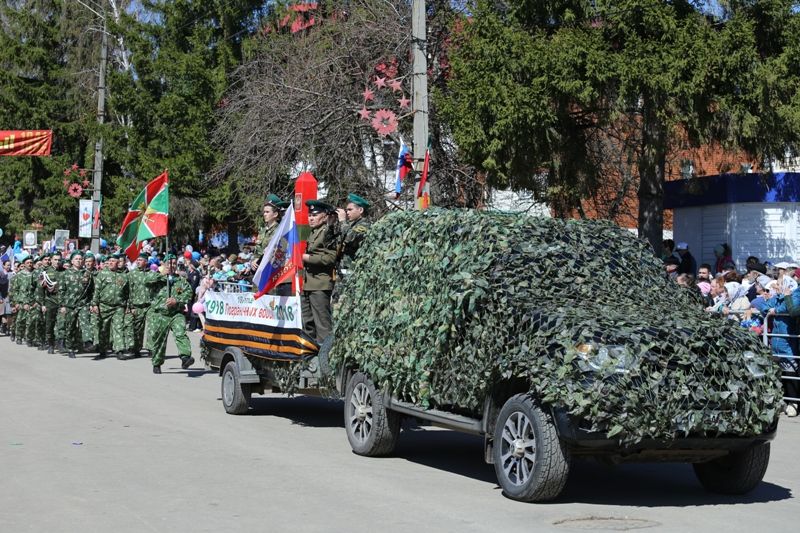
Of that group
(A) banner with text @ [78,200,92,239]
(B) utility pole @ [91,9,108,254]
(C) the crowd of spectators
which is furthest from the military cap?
(A) banner with text @ [78,200,92,239]

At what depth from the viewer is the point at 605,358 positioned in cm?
787

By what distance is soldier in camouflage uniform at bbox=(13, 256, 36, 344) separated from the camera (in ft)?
82.4

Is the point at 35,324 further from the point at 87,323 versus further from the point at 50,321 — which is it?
the point at 87,323

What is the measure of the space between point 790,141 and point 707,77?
2042 millimetres

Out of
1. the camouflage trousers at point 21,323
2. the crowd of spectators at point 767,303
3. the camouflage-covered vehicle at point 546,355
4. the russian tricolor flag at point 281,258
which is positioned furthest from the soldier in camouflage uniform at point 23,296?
the camouflage-covered vehicle at point 546,355

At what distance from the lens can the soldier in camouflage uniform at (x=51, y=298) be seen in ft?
77.8

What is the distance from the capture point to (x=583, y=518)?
26.0 ft

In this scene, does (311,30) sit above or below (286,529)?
above

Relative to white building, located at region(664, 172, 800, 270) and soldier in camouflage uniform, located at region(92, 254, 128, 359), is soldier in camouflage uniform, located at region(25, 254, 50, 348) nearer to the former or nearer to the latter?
soldier in camouflage uniform, located at region(92, 254, 128, 359)

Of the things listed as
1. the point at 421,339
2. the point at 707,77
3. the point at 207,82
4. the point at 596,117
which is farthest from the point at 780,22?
the point at 207,82

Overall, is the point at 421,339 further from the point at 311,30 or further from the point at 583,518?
the point at 311,30

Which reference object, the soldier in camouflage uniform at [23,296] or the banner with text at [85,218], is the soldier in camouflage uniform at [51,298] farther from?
the banner with text at [85,218]

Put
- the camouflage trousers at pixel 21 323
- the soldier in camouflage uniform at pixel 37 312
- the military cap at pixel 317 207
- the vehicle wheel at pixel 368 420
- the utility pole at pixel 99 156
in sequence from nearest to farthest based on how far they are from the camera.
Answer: the vehicle wheel at pixel 368 420 → the military cap at pixel 317 207 → the soldier in camouflage uniform at pixel 37 312 → the camouflage trousers at pixel 21 323 → the utility pole at pixel 99 156

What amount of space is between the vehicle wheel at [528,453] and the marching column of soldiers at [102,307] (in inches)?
435
